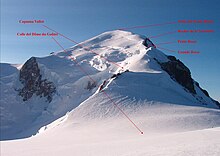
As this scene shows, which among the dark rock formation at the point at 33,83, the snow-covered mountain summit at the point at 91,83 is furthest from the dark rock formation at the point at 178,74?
the dark rock formation at the point at 33,83

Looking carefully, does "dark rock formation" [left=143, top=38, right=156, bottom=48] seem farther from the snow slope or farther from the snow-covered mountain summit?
the snow slope

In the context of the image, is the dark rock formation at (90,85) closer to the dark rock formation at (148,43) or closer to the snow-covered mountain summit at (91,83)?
the snow-covered mountain summit at (91,83)

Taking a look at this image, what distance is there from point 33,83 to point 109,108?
41.7 meters

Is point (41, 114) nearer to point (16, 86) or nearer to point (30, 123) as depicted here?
point (30, 123)

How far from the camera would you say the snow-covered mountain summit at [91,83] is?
42375mm

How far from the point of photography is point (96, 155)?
44.9 ft

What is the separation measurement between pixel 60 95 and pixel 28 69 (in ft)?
56.0

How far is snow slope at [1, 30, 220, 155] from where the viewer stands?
16094 millimetres

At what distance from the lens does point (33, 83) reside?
71875 millimetres

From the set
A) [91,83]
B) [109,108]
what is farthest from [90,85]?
[109,108]

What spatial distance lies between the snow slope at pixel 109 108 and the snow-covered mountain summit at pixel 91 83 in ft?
0.54

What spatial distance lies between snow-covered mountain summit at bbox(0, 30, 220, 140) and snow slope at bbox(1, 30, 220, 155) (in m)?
0.16

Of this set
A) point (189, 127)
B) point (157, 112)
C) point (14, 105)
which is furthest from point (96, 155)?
point (14, 105)

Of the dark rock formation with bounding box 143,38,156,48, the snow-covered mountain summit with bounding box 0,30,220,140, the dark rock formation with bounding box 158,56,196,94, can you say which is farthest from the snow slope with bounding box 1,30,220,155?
the dark rock formation with bounding box 158,56,196,94
